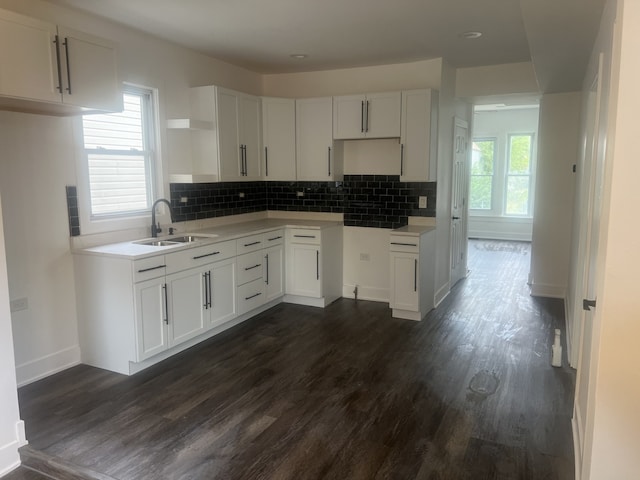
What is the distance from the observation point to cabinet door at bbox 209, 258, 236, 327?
4219mm

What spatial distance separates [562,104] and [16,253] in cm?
564

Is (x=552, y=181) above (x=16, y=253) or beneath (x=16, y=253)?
above

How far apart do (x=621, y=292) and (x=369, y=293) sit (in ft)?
13.1

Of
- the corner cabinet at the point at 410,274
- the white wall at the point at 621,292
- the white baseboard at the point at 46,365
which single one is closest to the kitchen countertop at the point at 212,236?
the white baseboard at the point at 46,365

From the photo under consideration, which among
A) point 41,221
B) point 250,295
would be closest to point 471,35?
point 250,295

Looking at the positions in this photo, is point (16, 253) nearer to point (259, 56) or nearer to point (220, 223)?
point (220, 223)

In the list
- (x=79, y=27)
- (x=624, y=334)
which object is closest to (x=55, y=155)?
(x=79, y=27)

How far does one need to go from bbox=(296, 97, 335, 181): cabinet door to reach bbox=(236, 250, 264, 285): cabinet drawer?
1.23 metres

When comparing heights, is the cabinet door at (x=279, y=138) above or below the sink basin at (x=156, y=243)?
above

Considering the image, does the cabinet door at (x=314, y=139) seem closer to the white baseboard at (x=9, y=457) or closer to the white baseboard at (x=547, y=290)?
the white baseboard at (x=547, y=290)

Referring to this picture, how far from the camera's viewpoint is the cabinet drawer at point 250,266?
4.57 meters

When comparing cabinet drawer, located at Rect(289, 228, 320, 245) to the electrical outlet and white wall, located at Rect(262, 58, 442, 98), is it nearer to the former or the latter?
white wall, located at Rect(262, 58, 442, 98)

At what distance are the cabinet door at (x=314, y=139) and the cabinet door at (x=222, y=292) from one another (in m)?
1.62

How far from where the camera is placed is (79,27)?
3561mm
